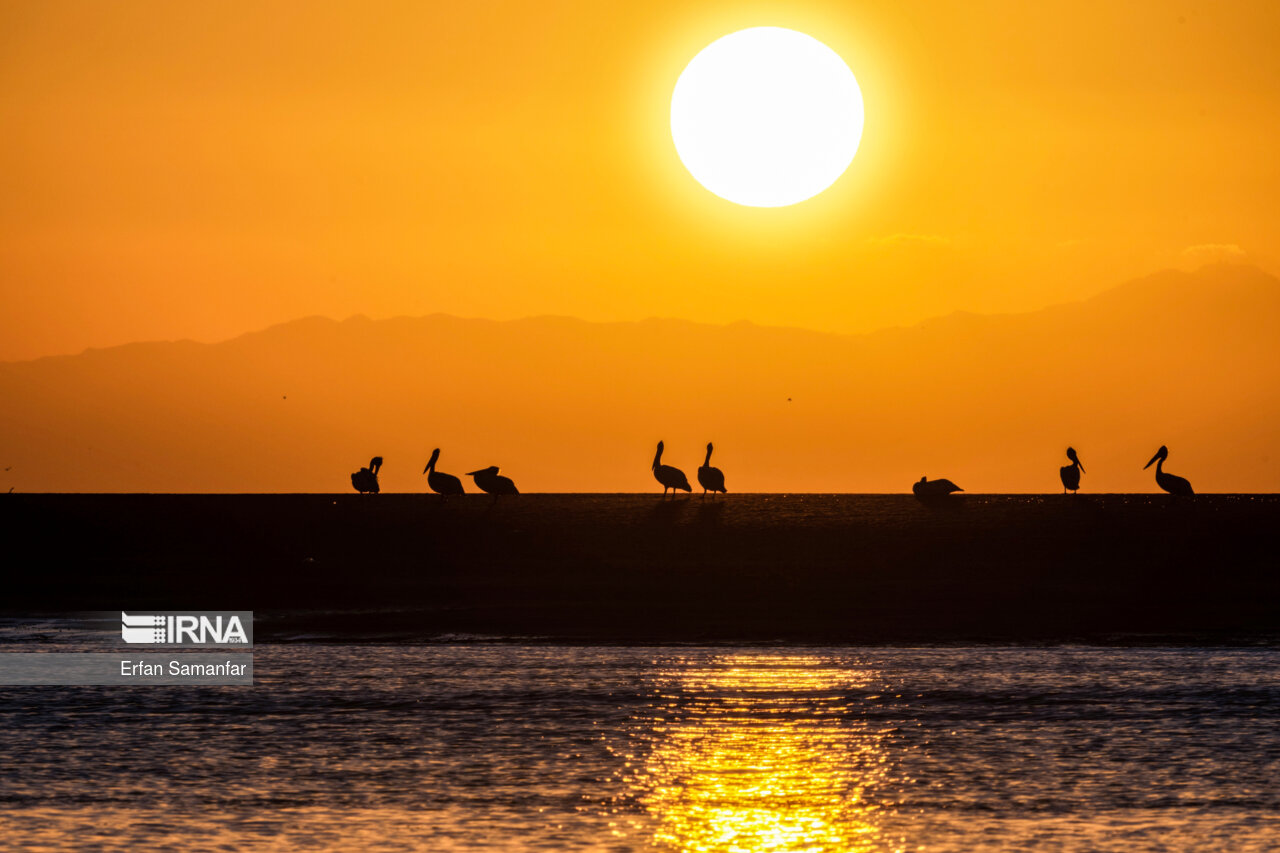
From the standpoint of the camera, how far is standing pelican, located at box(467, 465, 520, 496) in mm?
76062

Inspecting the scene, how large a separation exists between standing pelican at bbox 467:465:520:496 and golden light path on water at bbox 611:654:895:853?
52933 millimetres

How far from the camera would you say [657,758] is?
1709 cm

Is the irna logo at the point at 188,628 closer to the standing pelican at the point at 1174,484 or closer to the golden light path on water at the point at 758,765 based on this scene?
the golden light path on water at the point at 758,765

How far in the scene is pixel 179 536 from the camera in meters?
53.6

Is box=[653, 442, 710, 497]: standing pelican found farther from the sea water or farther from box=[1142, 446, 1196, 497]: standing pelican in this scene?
the sea water

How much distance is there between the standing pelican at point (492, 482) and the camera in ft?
250

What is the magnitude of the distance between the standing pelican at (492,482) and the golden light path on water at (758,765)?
2084 inches

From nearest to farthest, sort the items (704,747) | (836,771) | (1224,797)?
(1224,797), (836,771), (704,747)

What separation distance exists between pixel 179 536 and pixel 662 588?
2252 cm

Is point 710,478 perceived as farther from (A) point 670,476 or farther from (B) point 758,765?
(B) point 758,765

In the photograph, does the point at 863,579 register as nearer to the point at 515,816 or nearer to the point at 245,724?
the point at 245,724

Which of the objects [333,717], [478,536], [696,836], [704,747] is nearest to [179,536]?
[478,536]

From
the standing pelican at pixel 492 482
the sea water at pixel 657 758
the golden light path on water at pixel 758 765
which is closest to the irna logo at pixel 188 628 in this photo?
the sea water at pixel 657 758

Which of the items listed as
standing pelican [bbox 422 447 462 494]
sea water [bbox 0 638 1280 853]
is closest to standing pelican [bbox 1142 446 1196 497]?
standing pelican [bbox 422 447 462 494]
